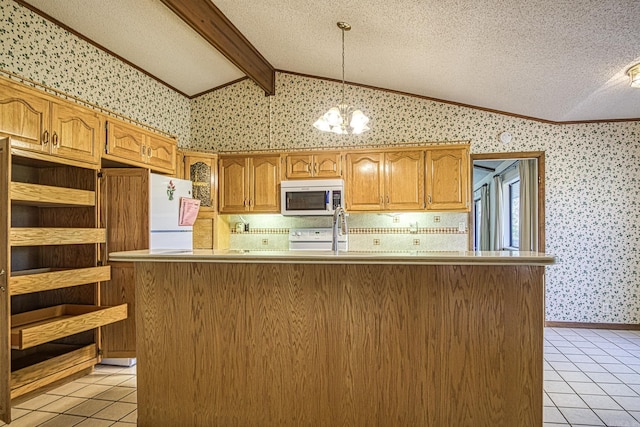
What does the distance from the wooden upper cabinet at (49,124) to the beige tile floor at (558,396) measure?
5.59ft

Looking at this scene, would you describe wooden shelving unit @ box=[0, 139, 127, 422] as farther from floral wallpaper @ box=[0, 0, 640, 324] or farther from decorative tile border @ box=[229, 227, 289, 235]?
decorative tile border @ box=[229, 227, 289, 235]

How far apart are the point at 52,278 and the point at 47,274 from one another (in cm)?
5

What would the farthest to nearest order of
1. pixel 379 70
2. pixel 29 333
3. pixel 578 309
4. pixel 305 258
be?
pixel 578 309
pixel 379 70
pixel 29 333
pixel 305 258

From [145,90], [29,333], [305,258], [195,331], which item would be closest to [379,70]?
[145,90]

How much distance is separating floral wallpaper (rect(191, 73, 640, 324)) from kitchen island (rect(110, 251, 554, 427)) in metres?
3.09

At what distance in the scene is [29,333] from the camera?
2.57 meters

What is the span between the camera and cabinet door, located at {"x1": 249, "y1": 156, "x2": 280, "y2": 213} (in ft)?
15.9

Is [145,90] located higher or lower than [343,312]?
higher

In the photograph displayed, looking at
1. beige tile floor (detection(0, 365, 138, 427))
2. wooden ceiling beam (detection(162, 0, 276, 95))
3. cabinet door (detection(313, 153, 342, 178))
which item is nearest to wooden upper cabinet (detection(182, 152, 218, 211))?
wooden ceiling beam (detection(162, 0, 276, 95))

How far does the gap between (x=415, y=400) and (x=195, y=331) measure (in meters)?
1.25

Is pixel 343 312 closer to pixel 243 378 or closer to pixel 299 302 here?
pixel 299 302

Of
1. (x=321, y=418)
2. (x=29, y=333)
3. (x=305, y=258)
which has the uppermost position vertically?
(x=305, y=258)

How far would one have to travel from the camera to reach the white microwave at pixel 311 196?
465cm

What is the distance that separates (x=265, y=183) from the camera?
488 centimetres
